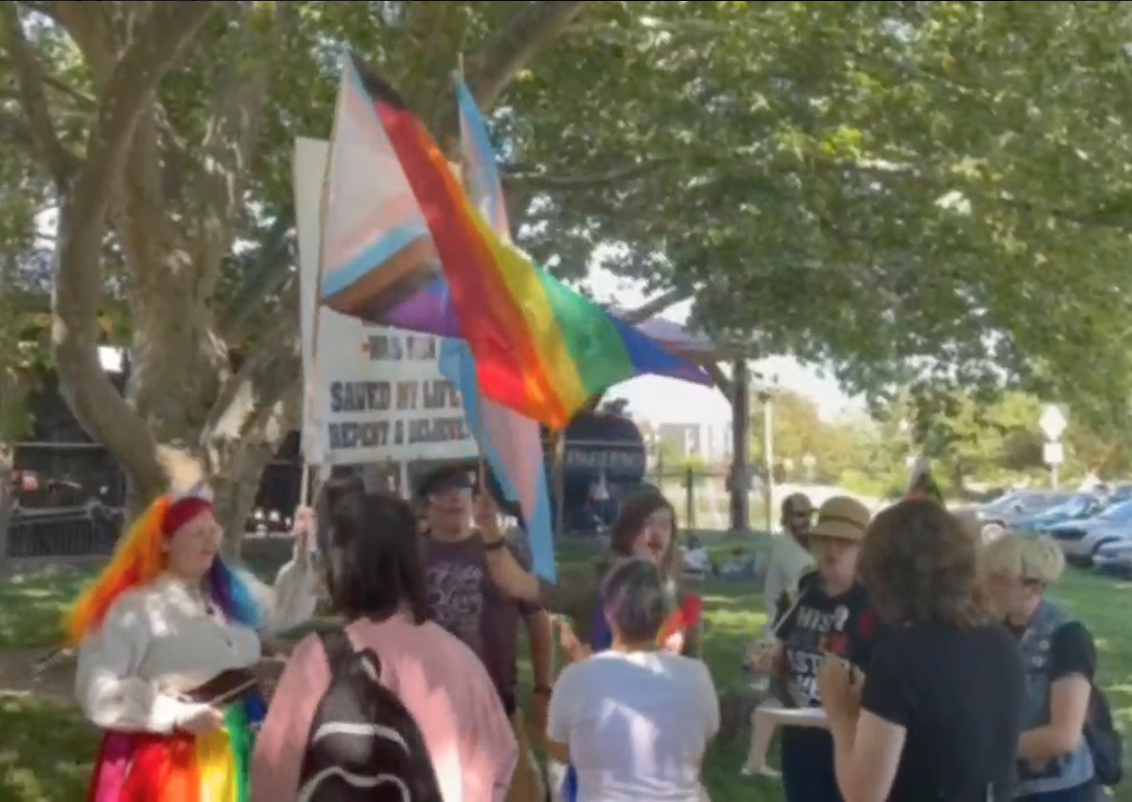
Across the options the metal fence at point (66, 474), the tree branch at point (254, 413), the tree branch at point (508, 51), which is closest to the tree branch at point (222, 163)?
the tree branch at point (254, 413)

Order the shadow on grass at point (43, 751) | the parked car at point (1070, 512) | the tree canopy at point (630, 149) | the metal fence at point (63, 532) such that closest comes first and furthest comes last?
the tree canopy at point (630, 149), the shadow on grass at point (43, 751), the metal fence at point (63, 532), the parked car at point (1070, 512)

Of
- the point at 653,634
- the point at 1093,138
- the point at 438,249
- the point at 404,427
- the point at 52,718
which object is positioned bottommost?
the point at 52,718

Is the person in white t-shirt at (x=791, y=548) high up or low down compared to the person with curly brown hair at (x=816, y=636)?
up

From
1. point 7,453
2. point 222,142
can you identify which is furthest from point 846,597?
point 7,453

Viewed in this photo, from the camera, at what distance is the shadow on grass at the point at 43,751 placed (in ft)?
29.2

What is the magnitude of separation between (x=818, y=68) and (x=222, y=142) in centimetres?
343

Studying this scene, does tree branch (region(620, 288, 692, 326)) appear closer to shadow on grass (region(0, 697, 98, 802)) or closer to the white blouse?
shadow on grass (region(0, 697, 98, 802))

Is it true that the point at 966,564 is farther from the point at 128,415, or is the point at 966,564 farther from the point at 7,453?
the point at 7,453

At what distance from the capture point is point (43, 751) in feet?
31.9

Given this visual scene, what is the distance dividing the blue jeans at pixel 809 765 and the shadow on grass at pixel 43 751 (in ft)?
15.1

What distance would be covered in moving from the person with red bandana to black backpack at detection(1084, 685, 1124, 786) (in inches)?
92.5

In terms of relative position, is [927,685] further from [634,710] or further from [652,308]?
[652,308]

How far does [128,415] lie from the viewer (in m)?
8.93

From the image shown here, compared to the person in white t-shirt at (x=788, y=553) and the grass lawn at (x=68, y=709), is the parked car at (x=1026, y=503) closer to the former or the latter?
the grass lawn at (x=68, y=709)
